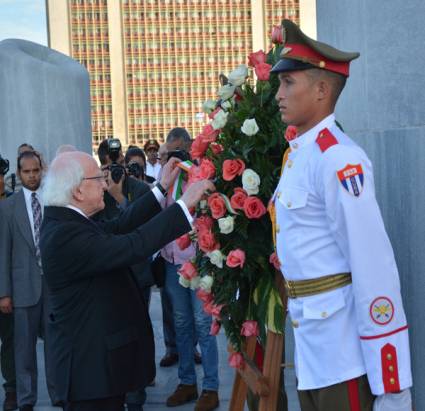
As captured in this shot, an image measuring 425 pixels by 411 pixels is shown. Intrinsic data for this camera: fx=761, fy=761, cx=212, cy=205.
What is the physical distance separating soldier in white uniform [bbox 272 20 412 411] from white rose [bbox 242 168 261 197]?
0.45 meters

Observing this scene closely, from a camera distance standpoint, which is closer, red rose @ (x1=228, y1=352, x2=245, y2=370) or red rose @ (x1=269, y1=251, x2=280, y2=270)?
red rose @ (x1=269, y1=251, x2=280, y2=270)

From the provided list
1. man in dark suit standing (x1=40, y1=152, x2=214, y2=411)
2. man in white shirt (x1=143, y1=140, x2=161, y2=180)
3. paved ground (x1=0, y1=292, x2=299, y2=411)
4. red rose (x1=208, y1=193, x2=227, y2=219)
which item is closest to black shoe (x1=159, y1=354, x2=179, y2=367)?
paved ground (x1=0, y1=292, x2=299, y2=411)

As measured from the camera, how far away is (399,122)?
2576 millimetres

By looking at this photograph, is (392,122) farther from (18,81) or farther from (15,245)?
(18,81)

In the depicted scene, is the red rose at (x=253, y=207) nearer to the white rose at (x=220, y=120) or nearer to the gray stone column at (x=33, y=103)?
the white rose at (x=220, y=120)

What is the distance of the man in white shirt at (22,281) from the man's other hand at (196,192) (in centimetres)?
211

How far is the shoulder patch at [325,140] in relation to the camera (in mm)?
2051

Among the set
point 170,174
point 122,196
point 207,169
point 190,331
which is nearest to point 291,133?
point 207,169

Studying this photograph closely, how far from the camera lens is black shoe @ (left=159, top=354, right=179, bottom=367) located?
554 centimetres

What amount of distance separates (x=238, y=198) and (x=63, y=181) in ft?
2.21

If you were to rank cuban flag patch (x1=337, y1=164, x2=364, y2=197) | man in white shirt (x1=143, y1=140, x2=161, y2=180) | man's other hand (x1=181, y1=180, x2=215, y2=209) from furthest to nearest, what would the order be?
man in white shirt (x1=143, y1=140, x2=161, y2=180) → man's other hand (x1=181, y1=180, x2=215, y2=209) → cuban flag patch (x1=337, y1=164, x2=364, y2=197)

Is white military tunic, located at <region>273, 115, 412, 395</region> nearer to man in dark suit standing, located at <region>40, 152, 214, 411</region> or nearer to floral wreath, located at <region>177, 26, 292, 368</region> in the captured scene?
floral wreath, located at <region>177, 26, 292, 368</region>

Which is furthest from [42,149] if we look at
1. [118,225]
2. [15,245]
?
[118,225]

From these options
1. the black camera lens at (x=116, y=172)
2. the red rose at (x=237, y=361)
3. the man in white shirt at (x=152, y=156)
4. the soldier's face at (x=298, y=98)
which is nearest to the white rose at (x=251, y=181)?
the soldier's face at (x=298, y=98)
